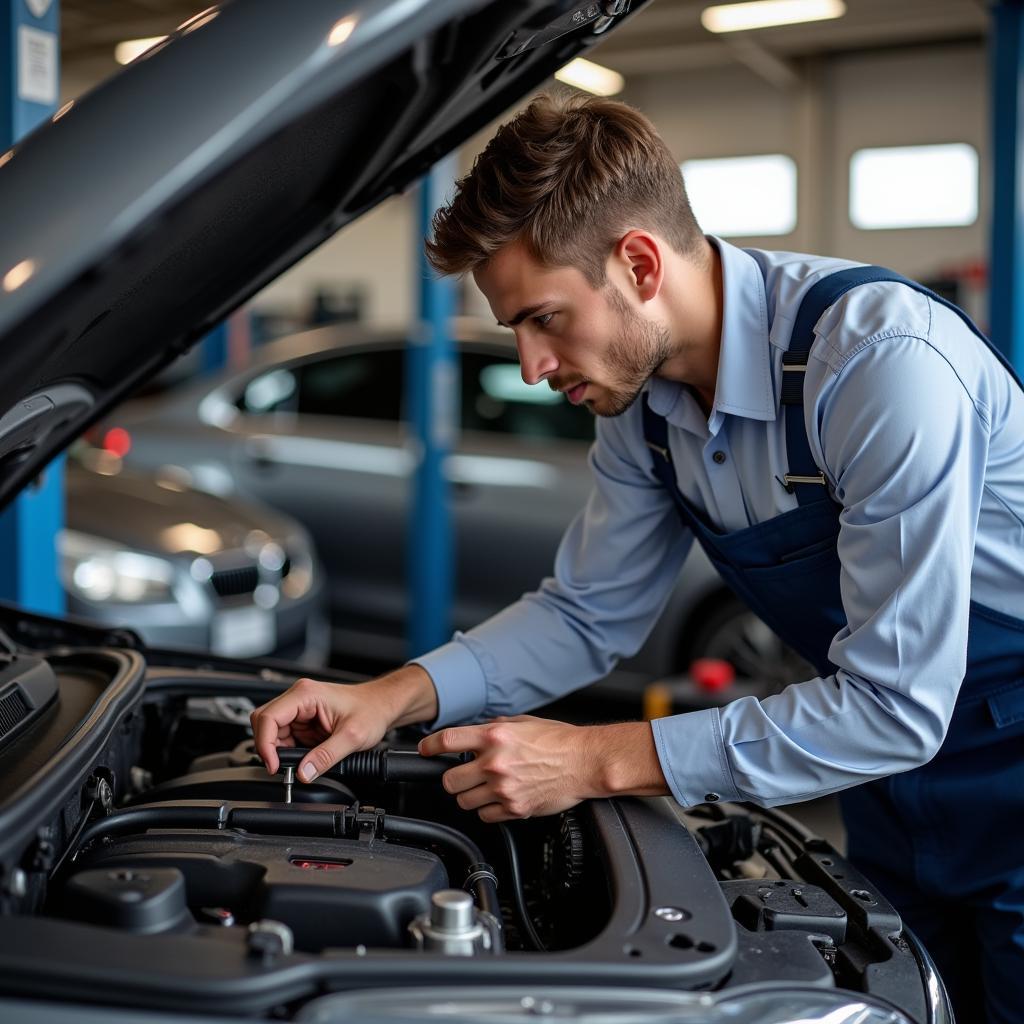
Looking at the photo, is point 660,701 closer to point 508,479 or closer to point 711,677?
point 711,677

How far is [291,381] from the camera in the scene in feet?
16.1

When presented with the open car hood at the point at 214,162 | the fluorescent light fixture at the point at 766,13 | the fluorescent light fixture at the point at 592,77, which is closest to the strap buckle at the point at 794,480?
the open car hood at the point at 214,162

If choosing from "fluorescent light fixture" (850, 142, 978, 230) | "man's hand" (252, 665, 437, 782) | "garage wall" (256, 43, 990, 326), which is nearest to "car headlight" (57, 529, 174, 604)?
"man's hand" (252, 665, 437, 782)

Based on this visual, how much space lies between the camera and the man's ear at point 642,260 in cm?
144

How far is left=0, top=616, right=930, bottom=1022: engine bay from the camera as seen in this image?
0.97m

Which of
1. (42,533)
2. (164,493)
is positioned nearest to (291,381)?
(164,493)

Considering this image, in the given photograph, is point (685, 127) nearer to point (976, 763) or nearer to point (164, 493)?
point (164, 493)

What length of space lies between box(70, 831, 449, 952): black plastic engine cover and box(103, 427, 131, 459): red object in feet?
12.8

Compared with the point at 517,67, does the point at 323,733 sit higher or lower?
lower

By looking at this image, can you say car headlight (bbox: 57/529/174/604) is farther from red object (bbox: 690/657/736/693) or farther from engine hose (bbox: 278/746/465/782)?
engine hose (bbox: 278/746/465/782)

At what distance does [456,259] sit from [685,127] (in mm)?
11656

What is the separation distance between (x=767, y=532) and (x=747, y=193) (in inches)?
453

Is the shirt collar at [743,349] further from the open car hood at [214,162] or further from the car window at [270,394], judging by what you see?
the car window at [270,394]

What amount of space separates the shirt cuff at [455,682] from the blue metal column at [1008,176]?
319 centimetres
